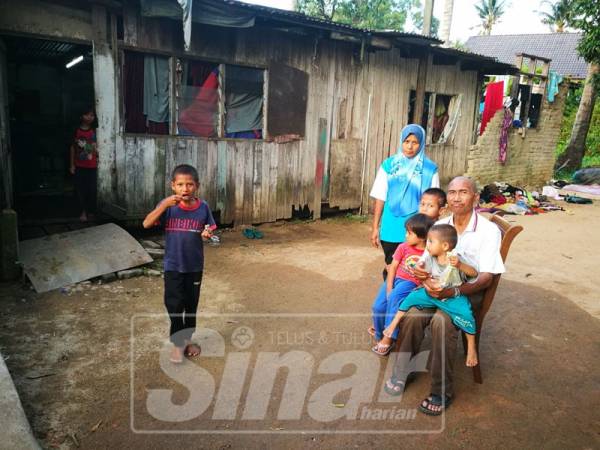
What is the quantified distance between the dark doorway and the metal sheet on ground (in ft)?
12.3

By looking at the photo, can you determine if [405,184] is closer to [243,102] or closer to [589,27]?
[243,102]

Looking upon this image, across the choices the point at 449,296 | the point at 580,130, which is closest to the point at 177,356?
the point at 449,296

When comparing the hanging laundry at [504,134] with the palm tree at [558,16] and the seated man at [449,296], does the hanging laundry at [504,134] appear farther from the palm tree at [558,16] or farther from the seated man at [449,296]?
the palm tree at [558,16]

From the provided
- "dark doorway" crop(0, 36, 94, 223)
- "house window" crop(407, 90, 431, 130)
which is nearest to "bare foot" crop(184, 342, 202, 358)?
"dark doorway" crop(0, 36, 94, 223)

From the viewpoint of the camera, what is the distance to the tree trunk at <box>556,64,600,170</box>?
18.1 meters

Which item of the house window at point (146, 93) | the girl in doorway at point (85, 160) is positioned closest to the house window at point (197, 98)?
the house window at point (146, 93)

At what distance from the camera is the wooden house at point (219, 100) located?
6.12 m

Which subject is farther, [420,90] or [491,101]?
[491,101]

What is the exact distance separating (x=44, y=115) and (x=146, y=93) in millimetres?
4964

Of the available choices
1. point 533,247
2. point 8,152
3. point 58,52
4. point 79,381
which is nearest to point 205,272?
point 79,381

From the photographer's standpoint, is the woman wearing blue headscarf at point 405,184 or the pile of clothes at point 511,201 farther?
the pile of clothes at point 511,201

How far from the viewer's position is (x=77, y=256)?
5184 mm

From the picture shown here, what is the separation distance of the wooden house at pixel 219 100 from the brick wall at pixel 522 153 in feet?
5.57

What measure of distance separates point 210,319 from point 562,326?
3.38 metres
